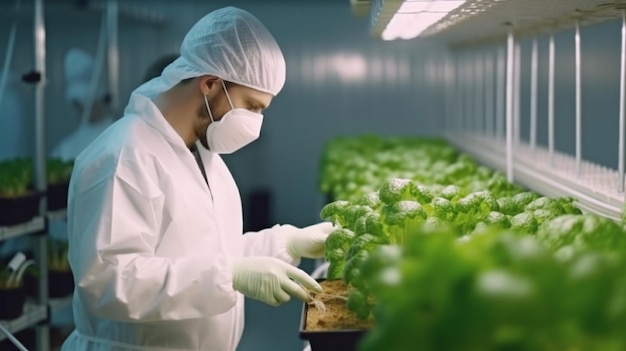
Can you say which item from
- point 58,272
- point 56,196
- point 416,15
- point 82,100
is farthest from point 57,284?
point 416,15

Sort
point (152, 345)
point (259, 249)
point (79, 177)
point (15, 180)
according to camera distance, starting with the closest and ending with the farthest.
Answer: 1. point (79, 177)
2. point (152, 345)
3. point (259, 249)
4. point (15, 180)

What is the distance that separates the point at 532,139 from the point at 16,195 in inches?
94.5

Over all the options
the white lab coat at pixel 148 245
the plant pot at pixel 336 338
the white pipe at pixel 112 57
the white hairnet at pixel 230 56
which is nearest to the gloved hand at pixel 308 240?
the white lab coat at pixel 148 245

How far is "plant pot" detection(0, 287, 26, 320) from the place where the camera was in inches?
152

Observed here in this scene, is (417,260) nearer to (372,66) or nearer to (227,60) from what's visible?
(227,60)

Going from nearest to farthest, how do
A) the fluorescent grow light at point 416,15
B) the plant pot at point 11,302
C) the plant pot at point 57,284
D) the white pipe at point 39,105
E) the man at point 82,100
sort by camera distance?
the fluorescent grow light at point 416,15 < the plant pot at point 11,302 < the white pipe at point 39,105 < the plant pot at point 57,284 < the man at point 82,100

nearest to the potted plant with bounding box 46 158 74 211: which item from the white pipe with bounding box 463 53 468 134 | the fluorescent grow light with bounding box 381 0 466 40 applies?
the fluorescent grow light with bounding box 381 0 466 40

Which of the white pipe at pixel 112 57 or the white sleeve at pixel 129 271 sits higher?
the white pipe at pixel 112 57

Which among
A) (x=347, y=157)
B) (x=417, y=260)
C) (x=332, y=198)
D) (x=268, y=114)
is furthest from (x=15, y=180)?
(x=268, y=114)

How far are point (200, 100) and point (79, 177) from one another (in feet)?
1.37

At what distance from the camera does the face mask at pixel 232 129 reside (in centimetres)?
236

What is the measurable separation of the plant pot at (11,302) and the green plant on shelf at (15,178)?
0.45 metres

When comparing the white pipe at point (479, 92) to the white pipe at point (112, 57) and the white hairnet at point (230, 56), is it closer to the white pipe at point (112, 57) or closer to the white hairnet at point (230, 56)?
the white pipe at point (112, 57)

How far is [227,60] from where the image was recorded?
2324mm
